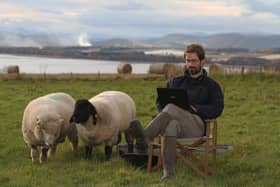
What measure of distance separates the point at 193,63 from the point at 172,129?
3.86 feet

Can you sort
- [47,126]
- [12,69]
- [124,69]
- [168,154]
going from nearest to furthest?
[168,154]
[47,126]
[12,69]
[124,69]

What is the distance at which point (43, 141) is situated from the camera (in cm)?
927

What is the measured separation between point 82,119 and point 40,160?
144cm

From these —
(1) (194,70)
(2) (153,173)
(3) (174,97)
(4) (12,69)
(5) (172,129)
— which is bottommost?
(2) (153,173)

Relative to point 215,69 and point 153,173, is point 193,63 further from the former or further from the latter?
point 215,69

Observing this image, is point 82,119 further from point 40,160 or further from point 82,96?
point 82,96

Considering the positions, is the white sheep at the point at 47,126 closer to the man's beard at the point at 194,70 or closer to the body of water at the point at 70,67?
the man's beard at the point at 194,70

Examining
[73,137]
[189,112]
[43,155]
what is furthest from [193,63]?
[43,155]

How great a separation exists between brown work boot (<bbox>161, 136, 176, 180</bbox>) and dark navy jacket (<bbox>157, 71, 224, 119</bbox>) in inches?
28.7

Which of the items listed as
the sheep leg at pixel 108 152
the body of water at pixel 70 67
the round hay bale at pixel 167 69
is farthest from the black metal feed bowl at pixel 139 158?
the body of water at pixel 70 67

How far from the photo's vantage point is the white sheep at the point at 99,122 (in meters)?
8.71

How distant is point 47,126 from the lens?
9.16 m

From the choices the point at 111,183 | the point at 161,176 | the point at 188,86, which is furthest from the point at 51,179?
the point at 188,86

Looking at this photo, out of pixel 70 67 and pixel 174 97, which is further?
pixel 70 67
